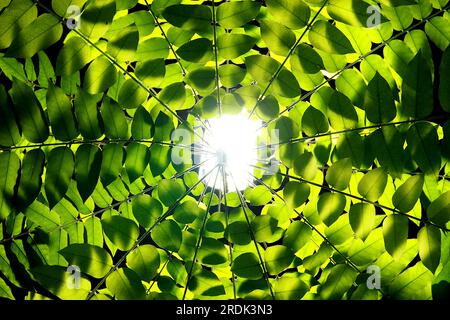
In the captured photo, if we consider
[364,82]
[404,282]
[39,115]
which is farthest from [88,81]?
[404,282]

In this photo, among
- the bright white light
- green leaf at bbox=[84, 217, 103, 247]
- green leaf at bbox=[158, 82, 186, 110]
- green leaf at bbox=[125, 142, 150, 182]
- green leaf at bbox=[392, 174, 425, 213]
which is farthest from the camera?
the bright white light

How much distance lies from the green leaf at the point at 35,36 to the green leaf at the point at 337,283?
1591 millimetres

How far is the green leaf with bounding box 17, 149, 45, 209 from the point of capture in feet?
4.58

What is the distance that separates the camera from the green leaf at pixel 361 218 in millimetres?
1630

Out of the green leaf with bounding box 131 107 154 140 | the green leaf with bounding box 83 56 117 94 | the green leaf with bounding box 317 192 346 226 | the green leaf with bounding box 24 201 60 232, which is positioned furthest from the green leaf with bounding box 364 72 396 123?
the green leaf with bounding box 24 201 60 232

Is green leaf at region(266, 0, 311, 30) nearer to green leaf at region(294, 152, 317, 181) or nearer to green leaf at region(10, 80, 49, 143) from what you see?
green leaf at region(294, 152, 317, 181)

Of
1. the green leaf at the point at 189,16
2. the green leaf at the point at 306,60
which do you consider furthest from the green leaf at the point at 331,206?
the green leaf at the point at 189,16

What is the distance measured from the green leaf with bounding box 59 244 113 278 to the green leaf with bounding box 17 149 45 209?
27 cm

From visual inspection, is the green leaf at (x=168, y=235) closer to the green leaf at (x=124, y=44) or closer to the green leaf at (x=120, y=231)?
the green leaf at (x=120, y=231)

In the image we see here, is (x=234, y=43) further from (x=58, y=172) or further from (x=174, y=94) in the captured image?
(x=58, y=172)

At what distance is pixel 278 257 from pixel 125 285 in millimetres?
705

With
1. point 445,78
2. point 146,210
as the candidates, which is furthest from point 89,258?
point 445,78

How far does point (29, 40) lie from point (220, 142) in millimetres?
1030

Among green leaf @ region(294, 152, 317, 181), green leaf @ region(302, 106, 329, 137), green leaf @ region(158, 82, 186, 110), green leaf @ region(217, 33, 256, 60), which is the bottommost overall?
green leaf @ region(294, 152, 317, 181)
